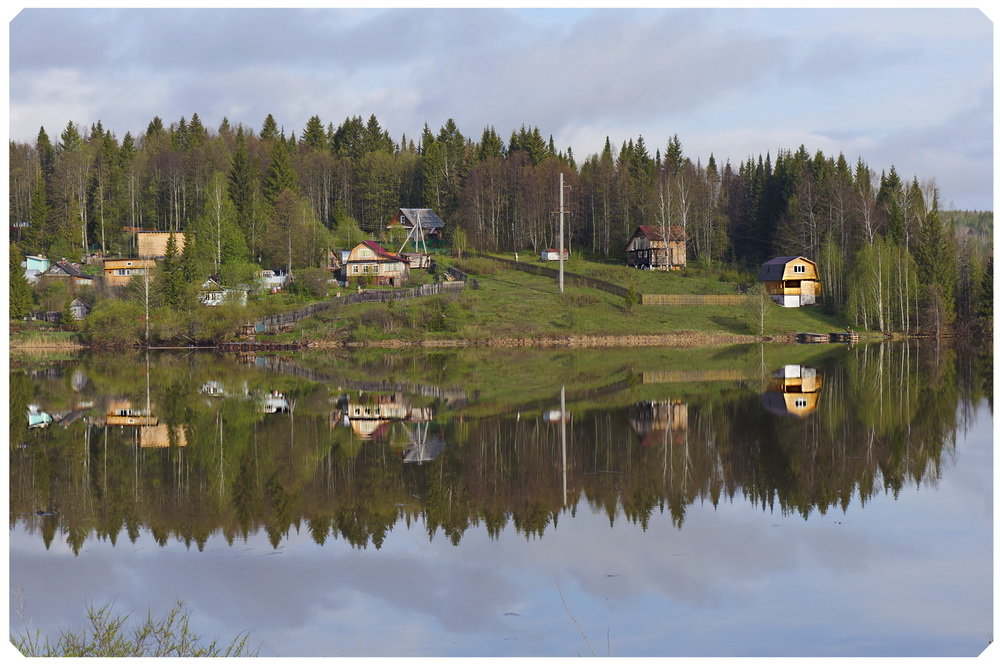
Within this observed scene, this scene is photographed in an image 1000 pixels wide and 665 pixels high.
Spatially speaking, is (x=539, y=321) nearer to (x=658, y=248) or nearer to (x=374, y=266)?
(x=374, y=266)

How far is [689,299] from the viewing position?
235 ft

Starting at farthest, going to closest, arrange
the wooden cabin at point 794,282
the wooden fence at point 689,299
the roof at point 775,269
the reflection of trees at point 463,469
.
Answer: the roof at point 775,269 → the wooden cabin at point 794,282 → the wooden fence at point 689,299 → the reflection of trees at point 463,469

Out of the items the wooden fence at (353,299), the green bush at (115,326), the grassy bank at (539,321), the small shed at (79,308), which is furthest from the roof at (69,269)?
the grassy bank at (539,321)

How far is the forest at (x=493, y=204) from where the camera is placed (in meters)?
72.2

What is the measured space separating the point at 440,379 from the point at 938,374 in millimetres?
20730

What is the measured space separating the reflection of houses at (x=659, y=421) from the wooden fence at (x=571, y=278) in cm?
4044

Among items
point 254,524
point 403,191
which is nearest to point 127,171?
point 403,191

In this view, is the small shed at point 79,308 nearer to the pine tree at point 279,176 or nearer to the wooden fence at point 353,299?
the wooden fence at point 353,299

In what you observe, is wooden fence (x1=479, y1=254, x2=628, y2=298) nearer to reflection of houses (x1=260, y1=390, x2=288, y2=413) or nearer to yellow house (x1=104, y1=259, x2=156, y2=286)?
yellow house (x1=104, y1=259, x2=156, y2=286)

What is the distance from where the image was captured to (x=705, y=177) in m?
98.8

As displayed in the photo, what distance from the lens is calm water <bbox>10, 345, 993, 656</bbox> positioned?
11047 millimetres

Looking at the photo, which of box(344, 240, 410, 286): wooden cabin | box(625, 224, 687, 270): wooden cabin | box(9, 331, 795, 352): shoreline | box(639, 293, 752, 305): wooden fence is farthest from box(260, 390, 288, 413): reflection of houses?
box(625, 224, 687, 270): wooden cabin

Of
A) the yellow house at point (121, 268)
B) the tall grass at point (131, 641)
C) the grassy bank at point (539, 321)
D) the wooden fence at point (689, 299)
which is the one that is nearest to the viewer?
the tall grass at point (131, 641)

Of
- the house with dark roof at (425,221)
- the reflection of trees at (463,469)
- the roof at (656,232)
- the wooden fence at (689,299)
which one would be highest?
the house with dark roof at (425,221)
